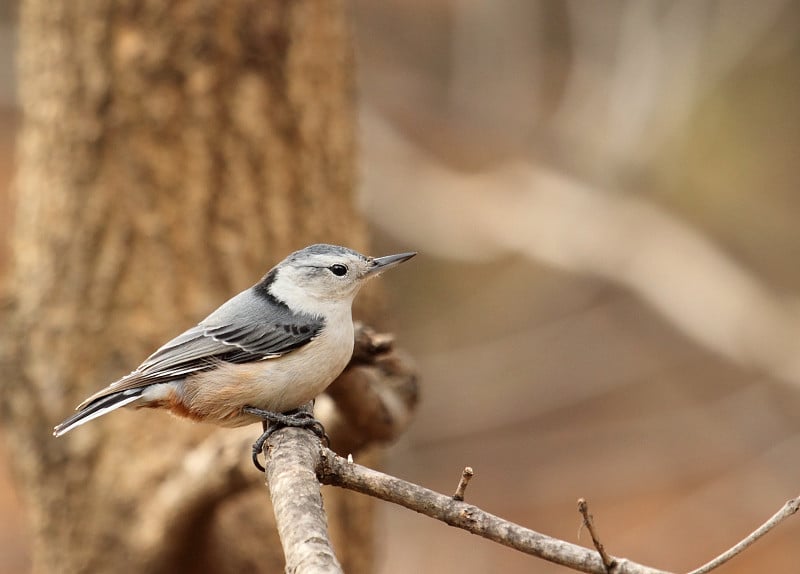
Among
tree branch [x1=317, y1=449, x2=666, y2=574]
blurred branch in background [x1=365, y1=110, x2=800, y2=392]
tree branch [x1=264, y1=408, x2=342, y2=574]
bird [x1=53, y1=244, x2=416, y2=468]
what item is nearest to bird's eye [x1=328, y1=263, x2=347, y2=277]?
bird [x1=53, y1=244, x2=416, y2=468]

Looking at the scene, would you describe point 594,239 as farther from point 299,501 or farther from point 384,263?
point 299,501

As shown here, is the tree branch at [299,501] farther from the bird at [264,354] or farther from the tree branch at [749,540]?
the tree branch at [749,540]

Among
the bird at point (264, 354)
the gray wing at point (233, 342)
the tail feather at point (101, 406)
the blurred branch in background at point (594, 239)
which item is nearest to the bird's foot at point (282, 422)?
the bird at point (264, 354)

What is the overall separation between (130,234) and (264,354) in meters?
1.29

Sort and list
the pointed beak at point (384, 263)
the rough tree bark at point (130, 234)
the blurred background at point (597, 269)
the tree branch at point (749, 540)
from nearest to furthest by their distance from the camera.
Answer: the tree branch at point (749, 540)
the pointed beak at point (384, 263)
the rough tree bark at point (130, 234)
the blurred background at point (597, 269)

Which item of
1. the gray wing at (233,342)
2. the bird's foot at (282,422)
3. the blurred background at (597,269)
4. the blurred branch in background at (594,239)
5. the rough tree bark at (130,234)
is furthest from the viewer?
the blurred background at (597,269)

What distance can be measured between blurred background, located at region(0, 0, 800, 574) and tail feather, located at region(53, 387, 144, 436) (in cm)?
350

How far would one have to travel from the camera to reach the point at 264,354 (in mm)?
2574

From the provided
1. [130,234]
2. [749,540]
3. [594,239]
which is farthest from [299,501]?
[594,239]

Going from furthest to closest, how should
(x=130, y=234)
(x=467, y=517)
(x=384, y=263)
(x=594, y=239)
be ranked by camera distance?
1. (x=594, y=239)
2. (x=130, y=234)
3. (x=384, y=263)
4. (x=467, y=517)

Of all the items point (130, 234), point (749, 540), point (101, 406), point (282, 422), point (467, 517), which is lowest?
point (749, 540)

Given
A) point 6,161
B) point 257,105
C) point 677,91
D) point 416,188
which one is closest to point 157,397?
point 257,105

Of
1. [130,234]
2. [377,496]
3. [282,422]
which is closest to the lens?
[377,496]

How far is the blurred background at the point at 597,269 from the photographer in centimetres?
629
